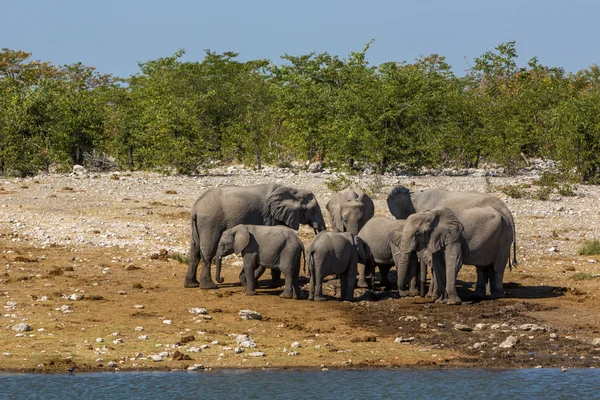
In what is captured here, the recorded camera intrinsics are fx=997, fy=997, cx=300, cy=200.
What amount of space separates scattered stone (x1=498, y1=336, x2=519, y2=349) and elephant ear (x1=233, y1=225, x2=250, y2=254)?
4.66m

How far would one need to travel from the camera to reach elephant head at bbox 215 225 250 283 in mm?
15812

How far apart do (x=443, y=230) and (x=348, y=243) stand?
1.50m

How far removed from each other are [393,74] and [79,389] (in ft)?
91.2

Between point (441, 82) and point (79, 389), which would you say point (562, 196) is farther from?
point (79, 389)

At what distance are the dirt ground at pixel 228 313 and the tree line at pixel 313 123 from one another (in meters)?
12.8

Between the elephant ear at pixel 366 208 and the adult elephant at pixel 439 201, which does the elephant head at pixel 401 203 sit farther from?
the elephant ear at pixel 366 208

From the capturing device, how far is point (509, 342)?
507 inches

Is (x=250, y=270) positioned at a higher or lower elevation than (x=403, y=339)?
higher

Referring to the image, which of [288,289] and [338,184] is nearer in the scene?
[288,289]

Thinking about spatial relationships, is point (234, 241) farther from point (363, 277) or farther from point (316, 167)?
point (316, 167)

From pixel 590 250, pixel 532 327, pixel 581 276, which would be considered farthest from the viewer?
pixel 590 250

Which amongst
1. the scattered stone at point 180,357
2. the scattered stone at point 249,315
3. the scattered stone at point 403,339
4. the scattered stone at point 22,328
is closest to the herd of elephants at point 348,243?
the scattered stone at point 249,315

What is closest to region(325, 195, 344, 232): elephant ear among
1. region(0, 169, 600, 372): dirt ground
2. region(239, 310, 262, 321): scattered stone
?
region(0, 169, 600, 372): dirt ground

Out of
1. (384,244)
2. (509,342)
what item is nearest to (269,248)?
(384,244)
